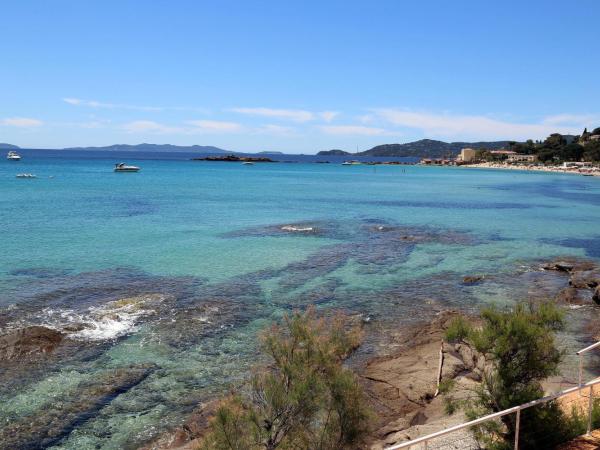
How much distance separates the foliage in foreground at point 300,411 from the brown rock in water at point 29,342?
11.0 meters

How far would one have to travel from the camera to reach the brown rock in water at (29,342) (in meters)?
16.7

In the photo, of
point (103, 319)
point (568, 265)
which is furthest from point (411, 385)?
point (568, 265)

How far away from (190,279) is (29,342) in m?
9.88

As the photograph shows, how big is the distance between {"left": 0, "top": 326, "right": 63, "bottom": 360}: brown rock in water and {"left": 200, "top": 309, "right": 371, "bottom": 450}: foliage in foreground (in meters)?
11.0

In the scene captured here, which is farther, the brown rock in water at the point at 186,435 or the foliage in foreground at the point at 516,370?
the brown rock in water at the point at 186,435

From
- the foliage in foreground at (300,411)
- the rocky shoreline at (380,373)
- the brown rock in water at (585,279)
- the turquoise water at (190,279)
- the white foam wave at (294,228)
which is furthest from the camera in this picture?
the white foam wave at (294,228)

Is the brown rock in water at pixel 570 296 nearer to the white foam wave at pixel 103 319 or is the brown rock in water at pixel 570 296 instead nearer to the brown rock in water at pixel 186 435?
the brown rock in water at pixel 186 435

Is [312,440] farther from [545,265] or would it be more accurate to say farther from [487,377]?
[545,265]

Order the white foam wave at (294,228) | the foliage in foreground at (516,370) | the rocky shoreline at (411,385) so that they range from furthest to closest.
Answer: the white foam wave at (294,228), the rocky shoreline at (411,385), the foliage in foreground at (516,370)

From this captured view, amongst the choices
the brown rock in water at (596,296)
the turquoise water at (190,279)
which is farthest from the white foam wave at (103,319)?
the brown rock in water at (596,296)

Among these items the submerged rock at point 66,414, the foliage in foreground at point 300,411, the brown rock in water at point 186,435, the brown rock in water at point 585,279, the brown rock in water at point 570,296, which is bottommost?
the brown rock in water at point 186,435

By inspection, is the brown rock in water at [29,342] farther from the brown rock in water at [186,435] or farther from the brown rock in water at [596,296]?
the brown rock in water at [596,296]

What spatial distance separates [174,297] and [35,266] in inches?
409

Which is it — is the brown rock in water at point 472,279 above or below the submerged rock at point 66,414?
above
